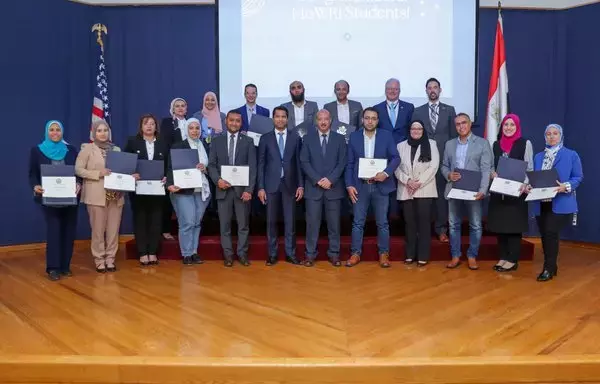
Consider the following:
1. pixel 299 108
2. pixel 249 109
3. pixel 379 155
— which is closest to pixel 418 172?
pixel 379 155

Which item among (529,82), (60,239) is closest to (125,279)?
(60,239)

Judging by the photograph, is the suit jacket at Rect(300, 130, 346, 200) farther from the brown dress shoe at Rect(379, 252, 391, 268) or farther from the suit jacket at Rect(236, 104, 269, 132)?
the suit jacket at Rect(236, 104, 269, 132)

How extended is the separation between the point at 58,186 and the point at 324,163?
2290 mm

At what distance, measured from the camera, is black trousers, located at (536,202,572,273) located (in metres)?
4.24

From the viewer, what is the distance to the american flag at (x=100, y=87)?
6215 millimetres

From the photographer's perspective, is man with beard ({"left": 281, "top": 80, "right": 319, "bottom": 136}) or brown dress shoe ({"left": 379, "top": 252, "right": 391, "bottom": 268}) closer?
brown dress shoe ({"left": 379, "top": 252, "right": 391, "bottom": 268})

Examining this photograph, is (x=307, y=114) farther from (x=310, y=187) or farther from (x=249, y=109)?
(x=310, y=187)

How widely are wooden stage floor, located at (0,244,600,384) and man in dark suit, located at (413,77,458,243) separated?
2.12ft

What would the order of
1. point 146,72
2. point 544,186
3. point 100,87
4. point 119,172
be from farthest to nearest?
1. point 146,72
2. point 100,87
3. point 119,172
4. point 544,186

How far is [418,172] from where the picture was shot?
4.68 meters

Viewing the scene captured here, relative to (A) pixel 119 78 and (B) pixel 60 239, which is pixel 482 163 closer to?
(B) pixel 60 239

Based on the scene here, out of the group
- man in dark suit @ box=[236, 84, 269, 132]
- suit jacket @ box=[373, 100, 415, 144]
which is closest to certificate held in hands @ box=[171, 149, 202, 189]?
man in dark suit @ box=[236, 84, 269, 132]

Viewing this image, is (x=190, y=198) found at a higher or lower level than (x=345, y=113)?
lower

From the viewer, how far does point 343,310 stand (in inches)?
136
